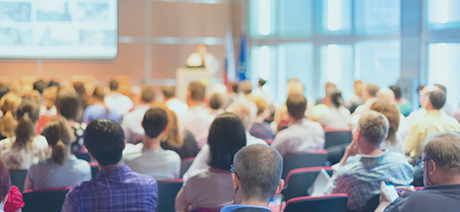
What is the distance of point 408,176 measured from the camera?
353cm

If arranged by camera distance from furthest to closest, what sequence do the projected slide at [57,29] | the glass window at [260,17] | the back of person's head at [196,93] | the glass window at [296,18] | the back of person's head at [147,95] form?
the glass window at [260,17], the glass window at [296,18], the projected slide at [57,29], the back of person's head at [147,95], the back of person's head at [196,93]

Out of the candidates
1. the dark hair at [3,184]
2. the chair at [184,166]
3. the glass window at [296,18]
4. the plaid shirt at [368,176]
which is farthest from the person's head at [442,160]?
the glass window at [296,18]

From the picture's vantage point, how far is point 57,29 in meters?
12.4

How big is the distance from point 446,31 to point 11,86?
259 inches

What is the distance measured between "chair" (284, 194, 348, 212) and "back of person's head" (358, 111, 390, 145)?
0.51 metres

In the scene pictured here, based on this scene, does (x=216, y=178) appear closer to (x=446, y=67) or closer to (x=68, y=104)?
(x=68, y=104)

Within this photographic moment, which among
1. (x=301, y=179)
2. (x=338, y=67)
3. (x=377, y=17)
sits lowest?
(x=301, y=179)

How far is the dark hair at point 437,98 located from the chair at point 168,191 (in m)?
2.59

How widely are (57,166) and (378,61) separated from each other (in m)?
8.09

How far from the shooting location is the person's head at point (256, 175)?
6.54 ft

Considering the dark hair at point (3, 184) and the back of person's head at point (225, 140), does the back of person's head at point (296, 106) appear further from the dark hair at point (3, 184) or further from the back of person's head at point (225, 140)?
the dark hair at point (3, 184)

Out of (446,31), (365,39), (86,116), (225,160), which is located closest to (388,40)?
(365,39)

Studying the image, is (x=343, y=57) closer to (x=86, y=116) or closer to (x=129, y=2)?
(x=129, y=2)

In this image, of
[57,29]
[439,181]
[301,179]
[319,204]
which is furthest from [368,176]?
[57,29]
